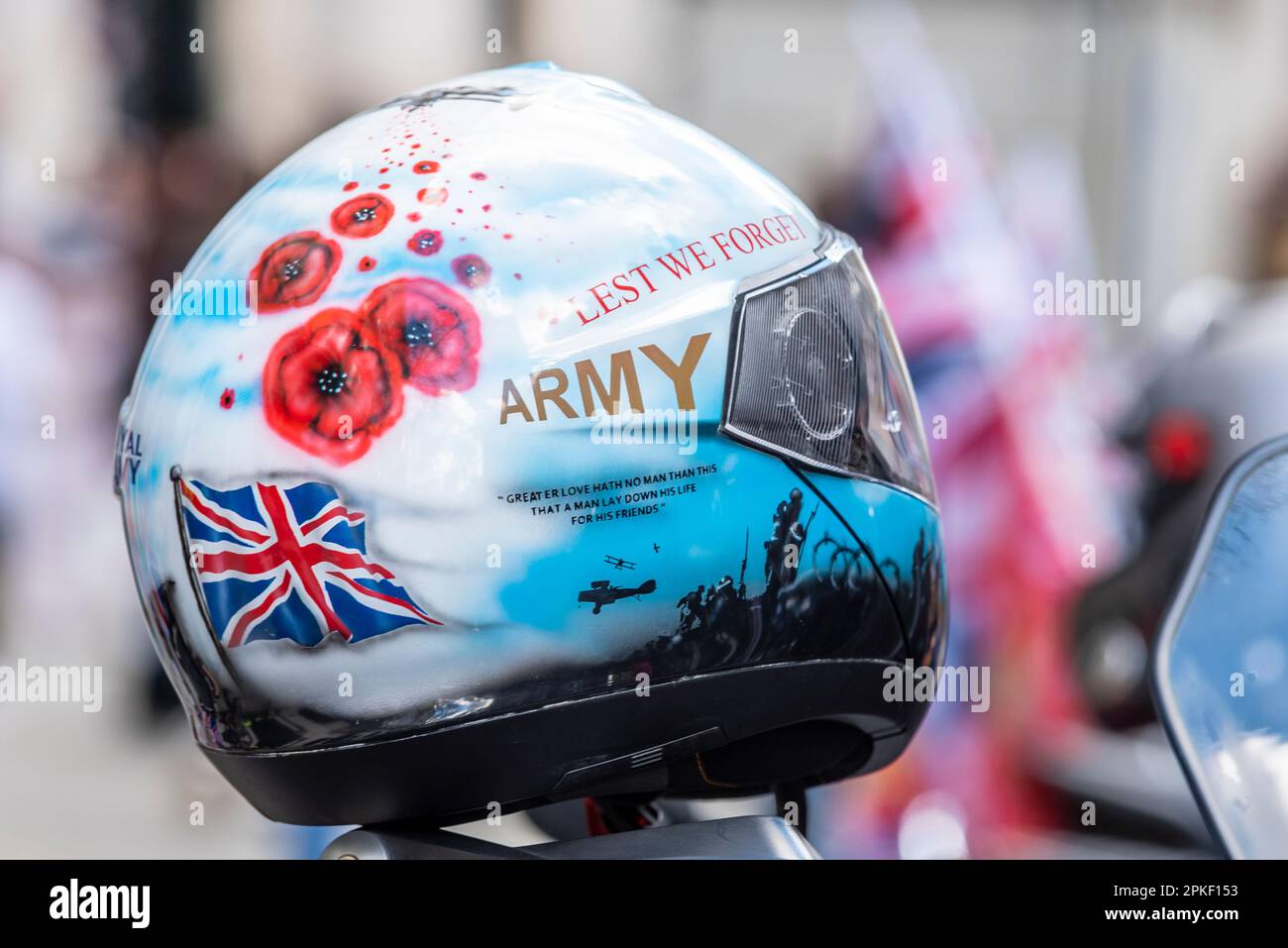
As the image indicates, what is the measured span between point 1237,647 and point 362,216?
886 millimetres

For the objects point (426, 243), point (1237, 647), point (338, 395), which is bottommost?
point (1237, 647)

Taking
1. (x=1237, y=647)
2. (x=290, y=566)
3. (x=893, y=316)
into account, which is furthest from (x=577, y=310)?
(x=893, y=316)

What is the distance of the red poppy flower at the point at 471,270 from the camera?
1.02 meters

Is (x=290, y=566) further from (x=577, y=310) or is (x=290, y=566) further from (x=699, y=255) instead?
(x=699, y=255)

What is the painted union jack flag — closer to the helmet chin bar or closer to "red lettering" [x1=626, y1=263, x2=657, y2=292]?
the helmet chin bar

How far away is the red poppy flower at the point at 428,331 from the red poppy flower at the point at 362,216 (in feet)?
0.19

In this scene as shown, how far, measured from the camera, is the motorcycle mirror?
4.08ft

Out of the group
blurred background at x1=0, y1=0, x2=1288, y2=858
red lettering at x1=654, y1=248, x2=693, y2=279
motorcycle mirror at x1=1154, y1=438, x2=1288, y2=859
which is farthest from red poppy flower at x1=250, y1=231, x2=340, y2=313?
blurred background at x1=0, y1=0, x2=1288, y2=858

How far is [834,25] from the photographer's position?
5484 millimetres

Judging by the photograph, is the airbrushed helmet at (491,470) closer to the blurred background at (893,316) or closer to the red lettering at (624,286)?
the red lettering at (624,286)

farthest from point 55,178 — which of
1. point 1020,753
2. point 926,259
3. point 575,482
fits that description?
point 575,482

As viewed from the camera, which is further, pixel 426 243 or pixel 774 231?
pixel 774 231

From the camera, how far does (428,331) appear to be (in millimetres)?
1013
